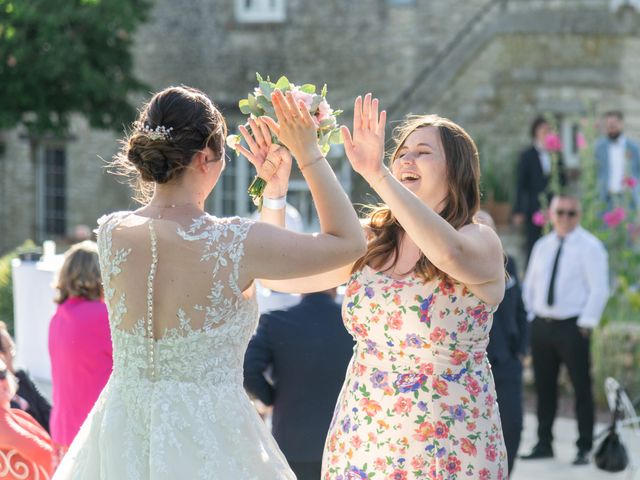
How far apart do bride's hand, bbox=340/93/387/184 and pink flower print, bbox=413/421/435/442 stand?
2.72 ft

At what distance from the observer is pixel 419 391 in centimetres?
394

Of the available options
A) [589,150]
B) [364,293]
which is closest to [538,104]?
[589,150]

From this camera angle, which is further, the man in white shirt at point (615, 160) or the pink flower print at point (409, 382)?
the man in white shirt at point (615, 160)

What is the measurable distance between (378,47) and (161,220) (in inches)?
660

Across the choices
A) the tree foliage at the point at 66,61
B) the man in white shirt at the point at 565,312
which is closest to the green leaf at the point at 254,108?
the man in white shirt at the point at 565,312

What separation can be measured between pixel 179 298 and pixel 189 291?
1.4 inches

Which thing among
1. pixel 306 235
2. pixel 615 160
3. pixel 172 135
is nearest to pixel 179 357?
pixel 306 235

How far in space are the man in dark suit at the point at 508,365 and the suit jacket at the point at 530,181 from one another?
7431 millimetres

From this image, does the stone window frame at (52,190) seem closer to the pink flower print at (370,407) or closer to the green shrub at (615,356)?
the green shrub at (615,356)

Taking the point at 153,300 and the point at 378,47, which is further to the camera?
the point at 378,47

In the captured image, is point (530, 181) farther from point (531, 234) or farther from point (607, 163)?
point (607, 163)

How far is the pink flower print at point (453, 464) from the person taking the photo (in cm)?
392

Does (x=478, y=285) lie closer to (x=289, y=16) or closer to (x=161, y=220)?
(x=161, y=220)

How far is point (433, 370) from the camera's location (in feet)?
12.9
